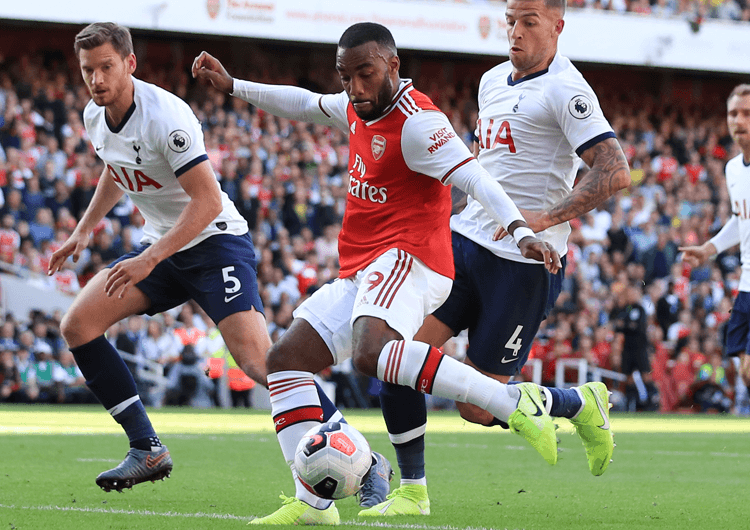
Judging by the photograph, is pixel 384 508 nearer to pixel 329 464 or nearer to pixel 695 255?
pixel 329 464

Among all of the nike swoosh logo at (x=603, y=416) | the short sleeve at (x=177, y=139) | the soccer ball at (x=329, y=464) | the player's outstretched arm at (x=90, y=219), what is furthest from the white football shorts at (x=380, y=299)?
the player's outstretched arm at (x=90, y=219)

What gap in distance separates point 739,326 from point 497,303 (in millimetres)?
3772

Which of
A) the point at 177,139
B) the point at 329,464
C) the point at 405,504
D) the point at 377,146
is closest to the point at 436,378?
the point at 329,464

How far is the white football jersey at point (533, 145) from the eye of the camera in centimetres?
564

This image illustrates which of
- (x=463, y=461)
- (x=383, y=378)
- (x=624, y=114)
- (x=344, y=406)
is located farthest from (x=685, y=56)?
(x=383, y=378)

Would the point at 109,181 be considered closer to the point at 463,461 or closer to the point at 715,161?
the point at 463,461

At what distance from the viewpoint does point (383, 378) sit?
4.63 meters

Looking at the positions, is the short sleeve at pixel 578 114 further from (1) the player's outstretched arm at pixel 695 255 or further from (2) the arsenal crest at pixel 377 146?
(1) the player's outstretched arm at pixel 695 255

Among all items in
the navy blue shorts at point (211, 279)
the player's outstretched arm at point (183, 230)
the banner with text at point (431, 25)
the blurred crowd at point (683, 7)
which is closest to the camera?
the player's outstretched arm at point (183, 230)

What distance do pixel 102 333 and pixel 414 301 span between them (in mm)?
2021

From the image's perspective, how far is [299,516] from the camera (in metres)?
4.82

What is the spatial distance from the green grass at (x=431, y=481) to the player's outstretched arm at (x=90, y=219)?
1320 millimetres

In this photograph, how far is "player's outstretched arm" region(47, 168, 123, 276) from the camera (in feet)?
20.9

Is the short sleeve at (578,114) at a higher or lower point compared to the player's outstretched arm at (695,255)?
higher
